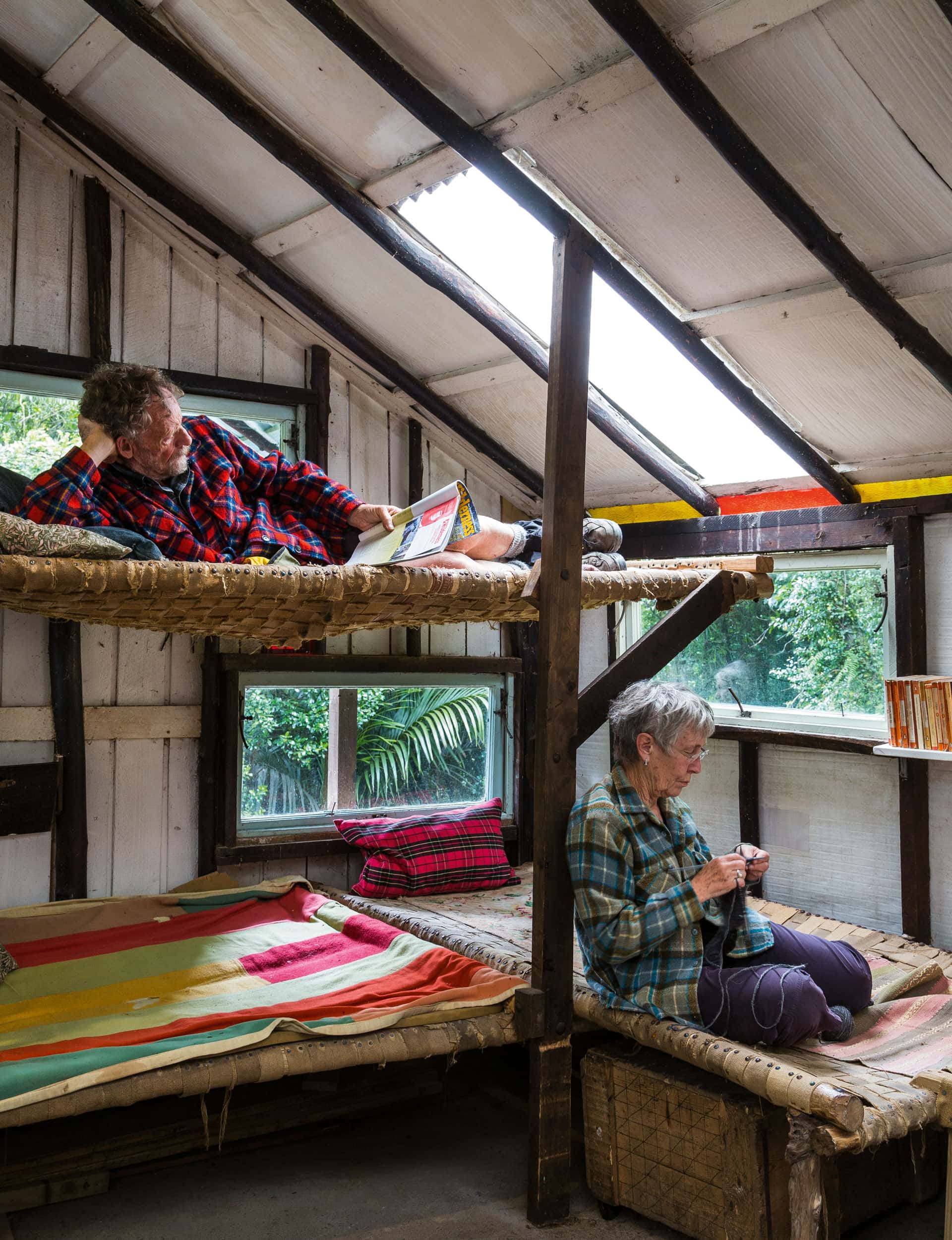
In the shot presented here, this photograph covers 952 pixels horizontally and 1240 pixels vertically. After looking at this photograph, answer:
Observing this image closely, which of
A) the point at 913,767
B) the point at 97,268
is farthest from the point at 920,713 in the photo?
the point at 97,268

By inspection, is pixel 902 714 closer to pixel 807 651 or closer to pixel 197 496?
pixel 807 651

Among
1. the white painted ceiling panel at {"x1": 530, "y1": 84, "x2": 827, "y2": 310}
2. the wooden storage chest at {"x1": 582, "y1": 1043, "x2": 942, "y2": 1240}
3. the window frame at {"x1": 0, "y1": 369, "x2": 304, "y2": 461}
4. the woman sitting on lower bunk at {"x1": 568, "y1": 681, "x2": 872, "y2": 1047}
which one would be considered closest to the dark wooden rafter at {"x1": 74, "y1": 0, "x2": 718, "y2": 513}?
the white painted ceiling panel at {"x1": 530, "y1": 84, "x2": 827, "y2": 310}

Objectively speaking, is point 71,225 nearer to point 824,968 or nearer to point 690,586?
point 690,586

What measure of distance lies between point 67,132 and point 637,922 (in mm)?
3307

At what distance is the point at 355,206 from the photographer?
3.11 m

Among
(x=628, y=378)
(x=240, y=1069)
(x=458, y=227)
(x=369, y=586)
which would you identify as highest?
(x=458, y=227)

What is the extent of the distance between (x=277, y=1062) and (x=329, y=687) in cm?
209

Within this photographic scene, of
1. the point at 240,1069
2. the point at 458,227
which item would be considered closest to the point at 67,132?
the point at 458,227

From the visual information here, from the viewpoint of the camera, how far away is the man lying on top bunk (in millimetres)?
2375

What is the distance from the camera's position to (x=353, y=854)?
4.23 m

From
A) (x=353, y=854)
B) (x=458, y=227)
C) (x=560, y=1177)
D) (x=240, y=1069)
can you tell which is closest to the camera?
(x=240, y=1069)

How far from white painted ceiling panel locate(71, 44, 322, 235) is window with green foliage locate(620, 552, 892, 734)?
→ 2.07 meters

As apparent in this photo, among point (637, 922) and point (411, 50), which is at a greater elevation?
point (411, 50)

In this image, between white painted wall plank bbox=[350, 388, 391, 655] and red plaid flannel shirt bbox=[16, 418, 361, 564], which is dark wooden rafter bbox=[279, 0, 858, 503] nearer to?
red plaid flannel shirt bbox=[16, 418, 361, 564]
